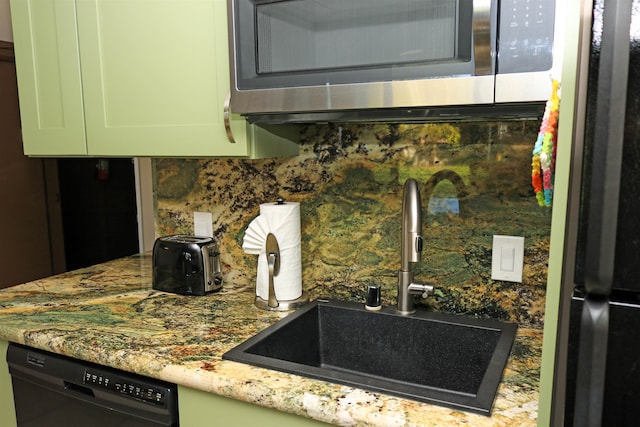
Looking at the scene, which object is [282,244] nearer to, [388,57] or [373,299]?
[373,299]

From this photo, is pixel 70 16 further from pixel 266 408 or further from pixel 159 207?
pixel 266 408

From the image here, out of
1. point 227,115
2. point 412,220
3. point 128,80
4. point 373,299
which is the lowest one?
point 373,299

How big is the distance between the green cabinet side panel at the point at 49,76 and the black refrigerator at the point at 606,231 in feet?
4.70

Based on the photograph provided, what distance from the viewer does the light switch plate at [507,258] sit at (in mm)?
1402

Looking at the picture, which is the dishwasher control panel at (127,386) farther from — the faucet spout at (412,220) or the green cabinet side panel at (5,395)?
the faucet spout at (412,220)

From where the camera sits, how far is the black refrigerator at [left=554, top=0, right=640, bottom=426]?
605 millimetres

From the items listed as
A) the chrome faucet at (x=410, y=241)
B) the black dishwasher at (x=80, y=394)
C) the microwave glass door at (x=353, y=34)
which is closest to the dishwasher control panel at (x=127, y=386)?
the black dishwasher at (x=80, y=394)

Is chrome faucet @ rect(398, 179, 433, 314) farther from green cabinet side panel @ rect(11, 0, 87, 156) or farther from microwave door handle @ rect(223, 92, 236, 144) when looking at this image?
green cabinet side panel @ rect(11, 0, 87, 156)

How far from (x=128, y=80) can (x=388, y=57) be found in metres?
0.79

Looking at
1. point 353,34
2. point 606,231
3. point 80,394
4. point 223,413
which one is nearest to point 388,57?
point 353,34

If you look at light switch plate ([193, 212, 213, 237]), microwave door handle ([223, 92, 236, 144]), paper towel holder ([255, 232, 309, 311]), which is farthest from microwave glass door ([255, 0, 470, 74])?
light switch plate ([193, 212, 213, 237])

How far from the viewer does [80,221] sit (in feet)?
13.1

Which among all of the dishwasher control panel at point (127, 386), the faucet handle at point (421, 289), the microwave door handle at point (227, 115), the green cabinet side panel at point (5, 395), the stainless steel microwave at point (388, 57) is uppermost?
the stainless steel microwave at point (388, 57)

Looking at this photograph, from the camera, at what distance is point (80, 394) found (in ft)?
4.37
